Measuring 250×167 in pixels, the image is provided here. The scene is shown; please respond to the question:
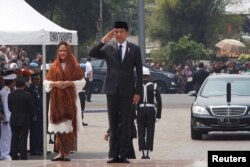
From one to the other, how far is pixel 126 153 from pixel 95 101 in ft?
90.7

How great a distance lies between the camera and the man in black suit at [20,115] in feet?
61.5

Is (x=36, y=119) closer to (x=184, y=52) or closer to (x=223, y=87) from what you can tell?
(x=223, y=87)

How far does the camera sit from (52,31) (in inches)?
758

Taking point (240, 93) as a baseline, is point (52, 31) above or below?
above

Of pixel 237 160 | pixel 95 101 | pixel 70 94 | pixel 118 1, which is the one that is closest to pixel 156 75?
pixel 95 101

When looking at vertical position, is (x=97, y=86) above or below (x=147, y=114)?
below

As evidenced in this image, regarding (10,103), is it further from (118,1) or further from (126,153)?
(118,1)

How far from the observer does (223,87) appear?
26094 mm

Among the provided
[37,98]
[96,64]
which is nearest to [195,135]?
[37,98]

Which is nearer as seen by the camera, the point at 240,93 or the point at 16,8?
the point at 16,8

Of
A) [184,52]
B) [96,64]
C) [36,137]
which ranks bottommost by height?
[36,137]

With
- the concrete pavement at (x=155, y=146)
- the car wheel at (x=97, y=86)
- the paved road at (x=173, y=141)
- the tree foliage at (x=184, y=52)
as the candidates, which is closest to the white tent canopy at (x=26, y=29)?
the concrete pavement at (x=155, y=146)

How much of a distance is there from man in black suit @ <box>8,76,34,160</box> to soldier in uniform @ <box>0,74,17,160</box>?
0.39 feet

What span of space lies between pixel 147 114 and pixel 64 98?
11.2 ft
